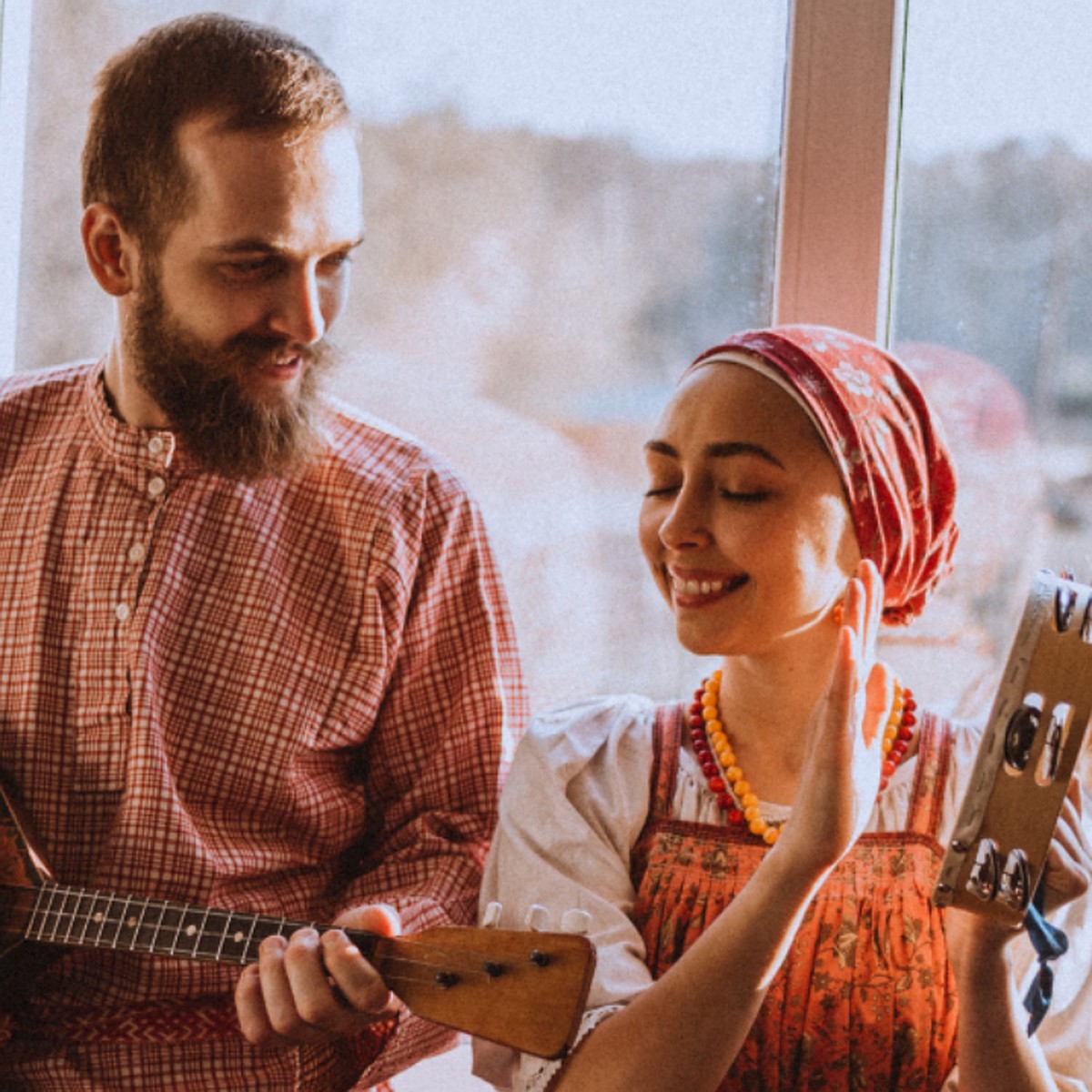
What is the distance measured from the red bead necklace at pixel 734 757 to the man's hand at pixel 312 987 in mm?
367

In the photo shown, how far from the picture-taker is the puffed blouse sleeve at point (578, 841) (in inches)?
55.7

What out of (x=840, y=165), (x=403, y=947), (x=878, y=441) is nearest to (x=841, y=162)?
(x=840, y=165)

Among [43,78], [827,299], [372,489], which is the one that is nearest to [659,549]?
[372,489]

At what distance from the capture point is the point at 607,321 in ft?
6.82

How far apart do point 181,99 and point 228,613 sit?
620 millimetres

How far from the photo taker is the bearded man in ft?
5.43

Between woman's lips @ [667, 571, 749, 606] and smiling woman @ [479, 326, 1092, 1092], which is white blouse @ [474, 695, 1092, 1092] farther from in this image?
woman's lips @ [667, 571, 749, 606]

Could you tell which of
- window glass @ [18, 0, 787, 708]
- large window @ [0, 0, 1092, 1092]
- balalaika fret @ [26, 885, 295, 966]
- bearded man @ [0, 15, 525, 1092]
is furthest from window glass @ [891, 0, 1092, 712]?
balalaika fret @ [26, 885, 295, 966]

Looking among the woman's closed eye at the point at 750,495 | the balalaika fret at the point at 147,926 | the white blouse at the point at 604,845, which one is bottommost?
the balalaika fret at the point at 147,926

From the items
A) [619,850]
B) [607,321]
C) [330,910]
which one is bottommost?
[330,910]

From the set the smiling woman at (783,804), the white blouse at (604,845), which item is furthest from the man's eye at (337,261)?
the white blouse at (604,845)

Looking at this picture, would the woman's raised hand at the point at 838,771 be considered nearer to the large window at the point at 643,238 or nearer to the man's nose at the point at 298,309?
the large window at the point at 643,238

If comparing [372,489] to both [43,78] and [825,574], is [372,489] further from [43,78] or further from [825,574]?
[43,78]

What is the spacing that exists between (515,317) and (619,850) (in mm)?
887
